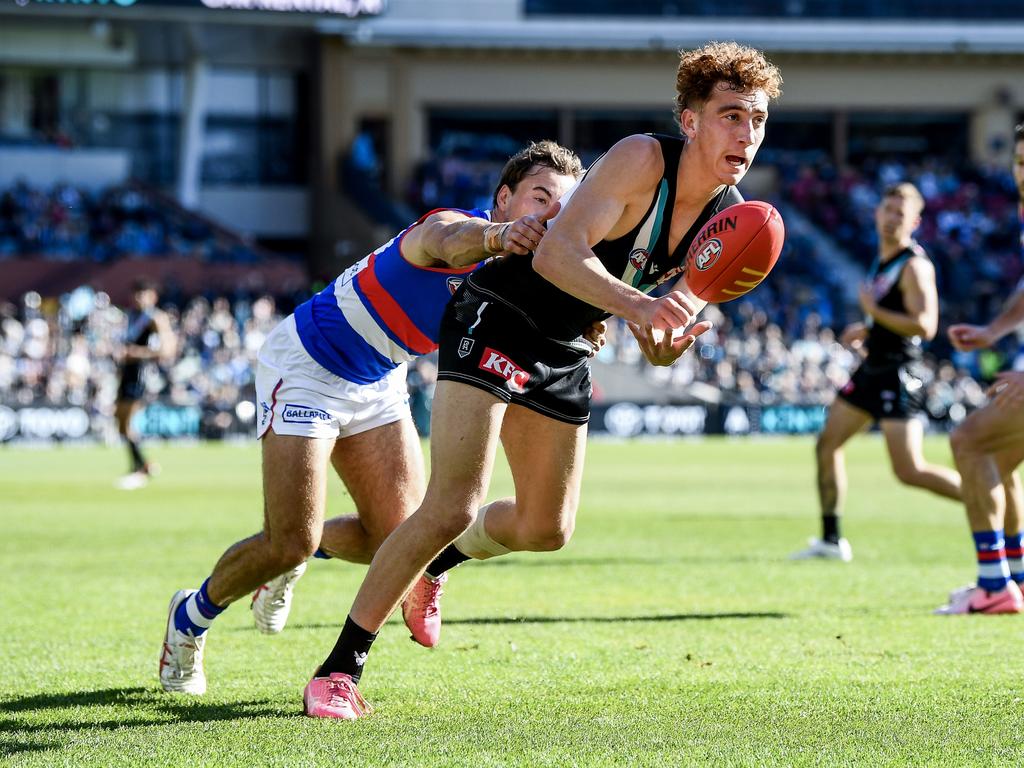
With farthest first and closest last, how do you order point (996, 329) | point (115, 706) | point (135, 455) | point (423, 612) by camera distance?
point (135, 455) < point (996, 329) < point (423, 612) < point (115, 706)

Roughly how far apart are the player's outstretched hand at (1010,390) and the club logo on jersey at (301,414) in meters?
3.67

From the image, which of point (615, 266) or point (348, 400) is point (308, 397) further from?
point (615, 266)

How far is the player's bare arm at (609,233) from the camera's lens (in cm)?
493

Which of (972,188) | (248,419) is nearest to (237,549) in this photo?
(248,419)

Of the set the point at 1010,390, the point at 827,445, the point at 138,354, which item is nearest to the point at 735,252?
A: the point at 1010,390

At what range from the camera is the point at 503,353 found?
18.0 feet

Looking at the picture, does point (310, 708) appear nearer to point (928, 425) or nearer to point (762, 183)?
point (928, 425)

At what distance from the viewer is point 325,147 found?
152 ft

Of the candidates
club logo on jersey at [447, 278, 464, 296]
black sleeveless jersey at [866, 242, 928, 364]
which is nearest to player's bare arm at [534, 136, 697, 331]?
club logo on jersey at [447, 278, 464, 296]

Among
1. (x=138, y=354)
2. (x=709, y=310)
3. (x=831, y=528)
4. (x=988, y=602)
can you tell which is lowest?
(x=709, y=310)

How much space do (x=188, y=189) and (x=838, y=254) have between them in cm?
1945

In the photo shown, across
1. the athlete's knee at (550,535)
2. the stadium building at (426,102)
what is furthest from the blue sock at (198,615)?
the stadium building at (426,102)

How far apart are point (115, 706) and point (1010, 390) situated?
4641mm

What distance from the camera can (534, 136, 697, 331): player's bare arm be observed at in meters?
4.93
